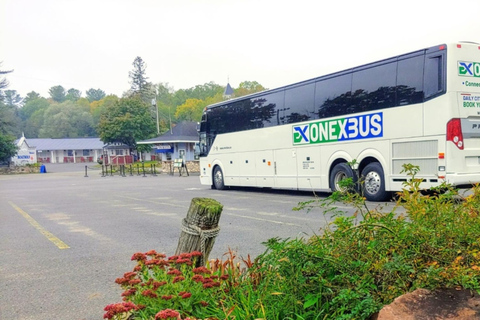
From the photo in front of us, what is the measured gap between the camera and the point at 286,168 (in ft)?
50.2

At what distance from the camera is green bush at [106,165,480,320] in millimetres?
2354

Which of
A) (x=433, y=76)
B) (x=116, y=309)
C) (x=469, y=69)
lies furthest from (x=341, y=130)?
(x=116, y=309)

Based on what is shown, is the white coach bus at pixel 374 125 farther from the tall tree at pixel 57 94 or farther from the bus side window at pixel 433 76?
the tall tree at pixel 57 94

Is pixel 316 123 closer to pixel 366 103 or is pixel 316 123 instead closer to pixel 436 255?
pixel 366 103

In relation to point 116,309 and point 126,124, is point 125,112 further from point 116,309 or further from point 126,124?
point 116,309

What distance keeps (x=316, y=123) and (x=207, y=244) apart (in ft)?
35.8

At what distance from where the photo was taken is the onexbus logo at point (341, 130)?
39.3 ft

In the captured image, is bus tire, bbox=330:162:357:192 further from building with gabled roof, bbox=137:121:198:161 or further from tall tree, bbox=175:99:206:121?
tall tree, bbox=175:99:206:121

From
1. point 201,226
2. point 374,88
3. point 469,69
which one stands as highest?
point 469,69

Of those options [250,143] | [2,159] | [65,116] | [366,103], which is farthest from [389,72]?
[65,116]

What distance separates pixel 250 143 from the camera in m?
17.1

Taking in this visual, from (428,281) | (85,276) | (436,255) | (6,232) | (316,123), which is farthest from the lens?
(316,123)

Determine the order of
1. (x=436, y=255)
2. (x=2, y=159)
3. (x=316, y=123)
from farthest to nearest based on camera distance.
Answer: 1. (x=2, y=159)
2. (x=316, y=123)
3. (x=436, y=255)

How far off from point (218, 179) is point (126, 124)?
51.1m
